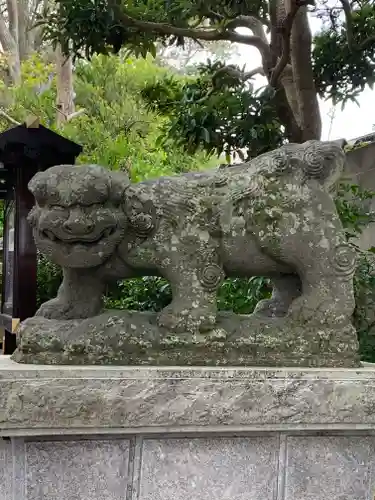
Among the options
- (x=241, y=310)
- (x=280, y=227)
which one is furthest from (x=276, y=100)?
(x=280, y=227)

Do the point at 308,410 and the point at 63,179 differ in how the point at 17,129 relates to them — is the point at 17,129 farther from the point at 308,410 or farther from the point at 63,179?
the point at 308,410

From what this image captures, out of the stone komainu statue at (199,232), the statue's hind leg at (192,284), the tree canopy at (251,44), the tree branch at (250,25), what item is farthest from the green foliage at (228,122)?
the statue's hind leg at (192,284)

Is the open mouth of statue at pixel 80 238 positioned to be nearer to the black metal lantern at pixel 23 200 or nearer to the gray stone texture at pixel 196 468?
the gray stone texture at pixel 196 468

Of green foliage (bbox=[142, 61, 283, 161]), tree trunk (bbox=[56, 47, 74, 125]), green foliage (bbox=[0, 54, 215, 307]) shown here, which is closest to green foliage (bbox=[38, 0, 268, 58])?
green foliage (bbox=[142, 61, 283, 161])

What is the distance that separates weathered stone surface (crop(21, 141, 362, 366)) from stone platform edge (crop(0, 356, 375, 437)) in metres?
0.19

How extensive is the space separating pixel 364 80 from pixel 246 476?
10.9 ft

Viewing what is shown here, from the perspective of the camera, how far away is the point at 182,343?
7.63ft

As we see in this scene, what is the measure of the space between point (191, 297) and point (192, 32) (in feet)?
8.80

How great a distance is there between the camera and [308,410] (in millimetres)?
2236

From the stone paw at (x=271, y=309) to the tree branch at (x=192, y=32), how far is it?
7.90 feet

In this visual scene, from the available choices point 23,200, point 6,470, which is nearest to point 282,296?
point 6,470

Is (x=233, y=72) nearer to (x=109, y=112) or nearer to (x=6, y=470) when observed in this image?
(x=6, y=470)

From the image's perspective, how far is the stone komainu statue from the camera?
236cm

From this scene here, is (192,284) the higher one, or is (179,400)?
(192,284)
